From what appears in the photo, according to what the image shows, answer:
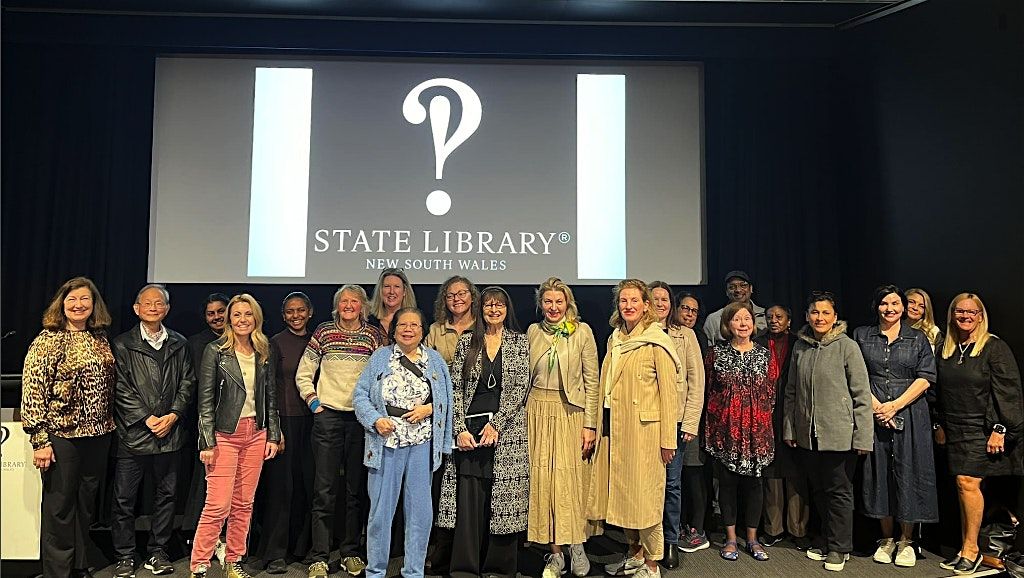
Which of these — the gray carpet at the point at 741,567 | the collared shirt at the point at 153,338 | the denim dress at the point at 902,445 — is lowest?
the gray carpet at the point at 741,567

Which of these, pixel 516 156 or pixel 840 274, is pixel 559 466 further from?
pixel 840 274

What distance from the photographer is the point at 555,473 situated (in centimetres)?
344

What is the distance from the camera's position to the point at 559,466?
135 inches

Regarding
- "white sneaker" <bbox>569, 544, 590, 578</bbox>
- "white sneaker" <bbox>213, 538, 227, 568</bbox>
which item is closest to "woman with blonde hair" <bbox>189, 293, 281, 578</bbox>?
"white sneaker" <bbox>213, 538, 227, 568</bbox>

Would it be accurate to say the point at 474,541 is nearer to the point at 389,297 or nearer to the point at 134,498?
the point at 389,297

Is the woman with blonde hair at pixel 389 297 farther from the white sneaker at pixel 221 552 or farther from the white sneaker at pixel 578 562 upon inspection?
the white sneaker at pixel 578 562

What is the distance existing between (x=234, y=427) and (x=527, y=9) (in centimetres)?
331

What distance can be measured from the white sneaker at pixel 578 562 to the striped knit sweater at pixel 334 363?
1.41 m

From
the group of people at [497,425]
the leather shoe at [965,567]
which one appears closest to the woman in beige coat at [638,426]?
the group of people at [497,425]

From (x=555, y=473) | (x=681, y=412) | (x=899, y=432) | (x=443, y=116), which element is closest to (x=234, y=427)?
(x=555, y=473)

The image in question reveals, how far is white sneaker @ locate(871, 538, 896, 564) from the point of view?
378 centimetres

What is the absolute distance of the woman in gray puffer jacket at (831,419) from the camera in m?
3.66

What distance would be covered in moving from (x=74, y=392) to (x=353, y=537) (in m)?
1.60

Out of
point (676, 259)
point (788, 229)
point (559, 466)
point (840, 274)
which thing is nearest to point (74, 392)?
point (559, 466)
